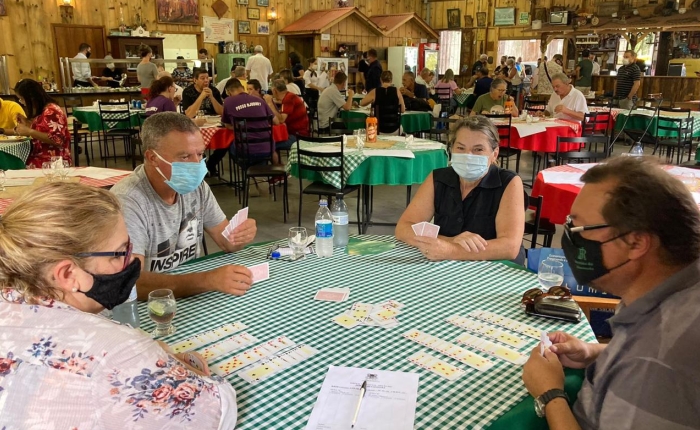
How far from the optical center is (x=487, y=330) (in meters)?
1.70

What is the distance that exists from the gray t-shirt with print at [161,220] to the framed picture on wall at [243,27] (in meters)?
13.0

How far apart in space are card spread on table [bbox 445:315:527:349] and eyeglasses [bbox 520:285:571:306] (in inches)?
7.3

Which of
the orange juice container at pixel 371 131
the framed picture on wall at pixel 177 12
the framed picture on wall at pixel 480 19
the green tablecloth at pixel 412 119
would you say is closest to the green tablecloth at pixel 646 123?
the green tablecloth at pixel 412 119

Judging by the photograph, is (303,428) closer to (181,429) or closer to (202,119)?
(181,429)

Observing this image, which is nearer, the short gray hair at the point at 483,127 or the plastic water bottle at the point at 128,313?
the plastic water bottle at the point at 128,313

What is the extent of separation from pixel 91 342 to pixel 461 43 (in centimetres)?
1793

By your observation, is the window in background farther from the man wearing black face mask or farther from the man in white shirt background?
the man wearing black face mask

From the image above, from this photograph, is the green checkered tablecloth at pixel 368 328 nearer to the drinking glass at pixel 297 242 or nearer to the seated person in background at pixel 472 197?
the drinking glass at pixel 297 242

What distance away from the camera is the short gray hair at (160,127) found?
2.41 metres

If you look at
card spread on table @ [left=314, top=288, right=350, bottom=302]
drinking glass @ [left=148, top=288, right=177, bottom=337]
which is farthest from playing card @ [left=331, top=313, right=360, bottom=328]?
drinking glass @ [left=148, top=288, right=177, bottom=337]

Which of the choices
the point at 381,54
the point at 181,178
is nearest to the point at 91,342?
the point at 181,178

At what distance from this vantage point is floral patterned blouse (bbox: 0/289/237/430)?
99cm

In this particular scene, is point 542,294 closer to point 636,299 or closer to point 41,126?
point 636,299

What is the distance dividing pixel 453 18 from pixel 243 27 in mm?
7044
